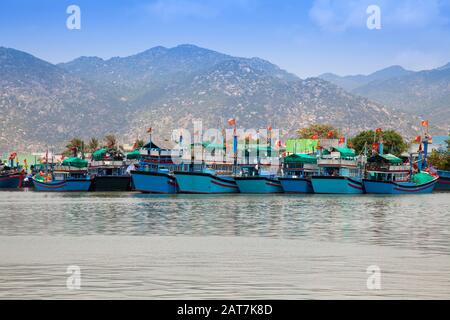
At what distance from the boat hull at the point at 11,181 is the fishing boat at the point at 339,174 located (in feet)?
244

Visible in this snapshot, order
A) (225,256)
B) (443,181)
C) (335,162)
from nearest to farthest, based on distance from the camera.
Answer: (225,256) < (335,162) < (443,181)

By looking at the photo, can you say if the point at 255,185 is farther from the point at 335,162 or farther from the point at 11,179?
the point at 11,179

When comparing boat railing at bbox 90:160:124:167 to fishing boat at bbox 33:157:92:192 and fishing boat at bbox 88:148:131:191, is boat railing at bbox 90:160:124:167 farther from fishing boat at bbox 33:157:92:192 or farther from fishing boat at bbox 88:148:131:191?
fishing boat at bbox 33:157:92:192

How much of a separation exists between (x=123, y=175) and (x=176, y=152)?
23474mm

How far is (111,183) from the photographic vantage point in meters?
154

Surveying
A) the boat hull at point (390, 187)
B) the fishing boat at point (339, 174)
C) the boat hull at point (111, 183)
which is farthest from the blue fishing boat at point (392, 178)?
the boat hull at point (111, 183)

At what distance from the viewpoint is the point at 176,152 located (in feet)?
457

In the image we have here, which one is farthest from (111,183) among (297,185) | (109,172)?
(297,185)

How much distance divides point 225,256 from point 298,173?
112997mm

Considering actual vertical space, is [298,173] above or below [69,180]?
above
